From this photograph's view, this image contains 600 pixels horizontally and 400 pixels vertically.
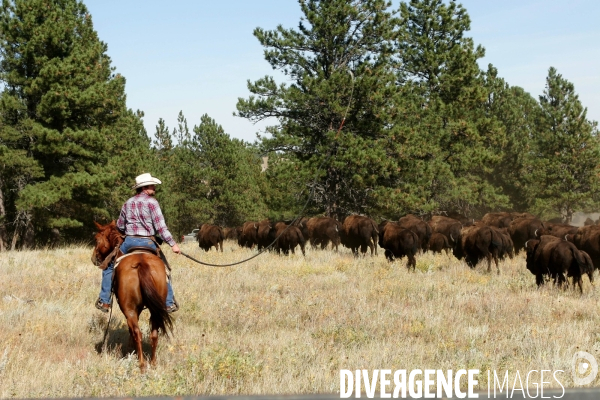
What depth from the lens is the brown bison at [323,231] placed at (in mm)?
24031

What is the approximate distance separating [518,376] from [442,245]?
14.6 m

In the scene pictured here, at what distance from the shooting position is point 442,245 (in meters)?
20.7

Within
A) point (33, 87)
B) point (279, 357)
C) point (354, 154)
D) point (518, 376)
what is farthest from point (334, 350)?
point (33, 87)

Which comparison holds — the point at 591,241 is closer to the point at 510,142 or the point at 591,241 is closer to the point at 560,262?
the point at 560,262

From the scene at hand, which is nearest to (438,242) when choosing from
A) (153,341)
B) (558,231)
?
(558,231)

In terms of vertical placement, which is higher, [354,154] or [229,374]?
[354,154]

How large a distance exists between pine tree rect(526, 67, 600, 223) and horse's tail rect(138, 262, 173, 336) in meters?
41.5

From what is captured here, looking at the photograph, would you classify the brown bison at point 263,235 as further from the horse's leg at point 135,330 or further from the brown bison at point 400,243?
the horse's leg at point 135,330

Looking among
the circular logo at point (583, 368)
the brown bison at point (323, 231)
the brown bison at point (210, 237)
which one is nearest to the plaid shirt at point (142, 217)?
the circular logo at point (583, 368)

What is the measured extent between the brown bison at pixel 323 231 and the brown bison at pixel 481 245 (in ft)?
24.1

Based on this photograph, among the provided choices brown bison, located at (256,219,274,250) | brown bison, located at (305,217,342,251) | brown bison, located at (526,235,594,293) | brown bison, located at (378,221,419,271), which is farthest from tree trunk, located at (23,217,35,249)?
brown bison, located at (526,235,594,293)

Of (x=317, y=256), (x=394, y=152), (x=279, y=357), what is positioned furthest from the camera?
(x=394, y=152)

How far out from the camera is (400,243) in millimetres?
17016

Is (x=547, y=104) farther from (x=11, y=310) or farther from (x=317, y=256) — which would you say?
(x=11, y=310)
